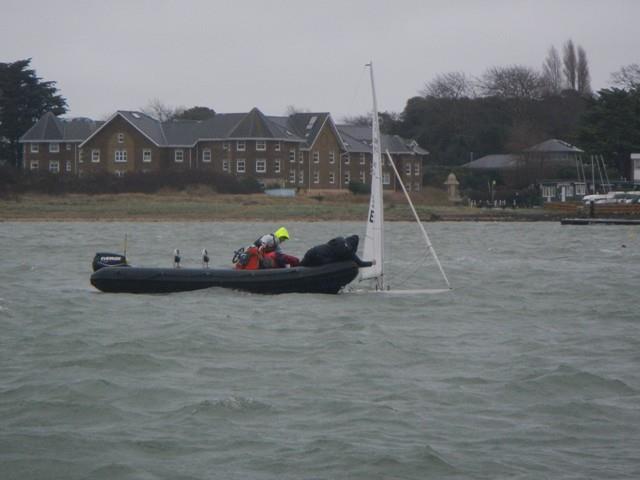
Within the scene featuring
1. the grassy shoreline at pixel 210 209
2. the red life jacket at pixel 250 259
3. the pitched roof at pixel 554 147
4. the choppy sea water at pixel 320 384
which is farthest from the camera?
the pitched roof at pixel 554 147

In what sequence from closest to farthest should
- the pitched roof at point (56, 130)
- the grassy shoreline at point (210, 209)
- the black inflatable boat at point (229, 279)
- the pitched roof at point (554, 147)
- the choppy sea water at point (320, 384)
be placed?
the choppy sea water at point (320, 384), the black inflatable boat at point (229, 279), the grassy shoreline at point (210, 209), the pitched roof at point (56, 130), the pitched roof at point (554, 147)

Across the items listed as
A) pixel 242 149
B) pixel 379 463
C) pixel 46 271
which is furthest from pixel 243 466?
pixel 242 149

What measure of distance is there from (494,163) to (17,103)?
3770cm

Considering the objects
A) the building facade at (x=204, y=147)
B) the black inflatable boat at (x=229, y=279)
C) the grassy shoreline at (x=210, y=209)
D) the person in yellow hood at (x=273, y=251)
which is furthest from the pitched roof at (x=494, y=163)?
the black inflatable boat at (x=229, y=279)

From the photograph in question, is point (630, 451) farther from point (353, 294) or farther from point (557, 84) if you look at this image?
point (557, 84)

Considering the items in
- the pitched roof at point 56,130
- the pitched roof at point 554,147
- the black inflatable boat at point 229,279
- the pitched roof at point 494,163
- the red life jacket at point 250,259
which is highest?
the pitched roof at point 56,130

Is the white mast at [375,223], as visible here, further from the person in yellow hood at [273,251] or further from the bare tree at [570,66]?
the bare tree at [570,66]

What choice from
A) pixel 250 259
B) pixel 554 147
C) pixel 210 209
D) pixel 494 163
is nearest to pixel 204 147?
pixel 210 209

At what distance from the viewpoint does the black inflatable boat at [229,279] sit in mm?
21281

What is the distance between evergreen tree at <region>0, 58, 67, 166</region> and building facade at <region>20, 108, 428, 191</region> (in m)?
2.50

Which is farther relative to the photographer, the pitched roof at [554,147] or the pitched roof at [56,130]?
the pitched roof at [554,147]

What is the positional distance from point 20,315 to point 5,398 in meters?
7.26

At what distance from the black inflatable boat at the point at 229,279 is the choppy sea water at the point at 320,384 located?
0.26 m

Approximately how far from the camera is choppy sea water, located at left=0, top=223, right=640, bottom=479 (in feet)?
34.1
